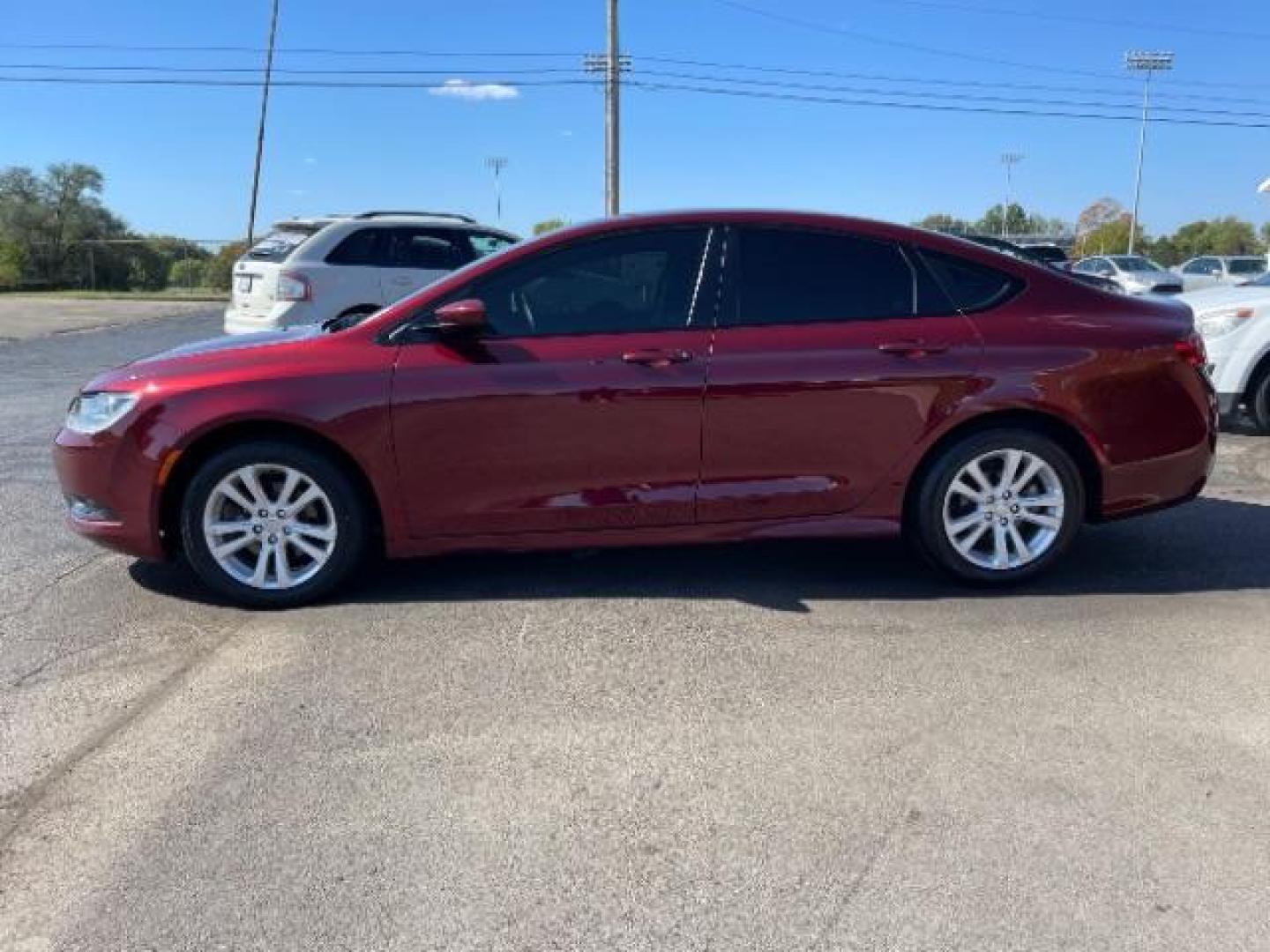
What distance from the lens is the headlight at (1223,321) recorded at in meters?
8.42

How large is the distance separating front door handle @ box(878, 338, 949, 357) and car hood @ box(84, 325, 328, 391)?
2.37m

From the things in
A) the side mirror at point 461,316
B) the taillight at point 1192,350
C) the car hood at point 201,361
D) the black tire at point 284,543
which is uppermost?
the side mirror at point 461,316

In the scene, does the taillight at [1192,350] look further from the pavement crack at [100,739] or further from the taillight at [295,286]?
the taillight at [295,286]

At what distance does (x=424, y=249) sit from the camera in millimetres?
11562

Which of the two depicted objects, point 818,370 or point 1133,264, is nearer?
point 818,370

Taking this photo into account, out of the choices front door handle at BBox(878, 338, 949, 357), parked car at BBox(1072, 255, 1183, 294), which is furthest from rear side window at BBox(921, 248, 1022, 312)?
parked car at BBox(1072, 255, 1183, 294)

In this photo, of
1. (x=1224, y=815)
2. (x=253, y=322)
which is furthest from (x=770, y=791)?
(x=253, y=322)

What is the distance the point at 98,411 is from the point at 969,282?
12.3ft

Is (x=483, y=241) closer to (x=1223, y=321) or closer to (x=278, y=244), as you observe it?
(x=278, y=244)

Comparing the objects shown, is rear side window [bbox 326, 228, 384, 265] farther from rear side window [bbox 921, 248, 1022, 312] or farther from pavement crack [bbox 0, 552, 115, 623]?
rear side window [bbox 921, 248, 1022, 312]

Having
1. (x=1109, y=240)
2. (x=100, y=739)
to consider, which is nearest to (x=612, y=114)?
(x=100, y=739)

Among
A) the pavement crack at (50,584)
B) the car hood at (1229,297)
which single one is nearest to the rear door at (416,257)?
→ the pavement crack at (50,584)

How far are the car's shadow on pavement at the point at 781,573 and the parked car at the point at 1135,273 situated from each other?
21837 mm

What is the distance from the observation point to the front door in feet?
14.6
